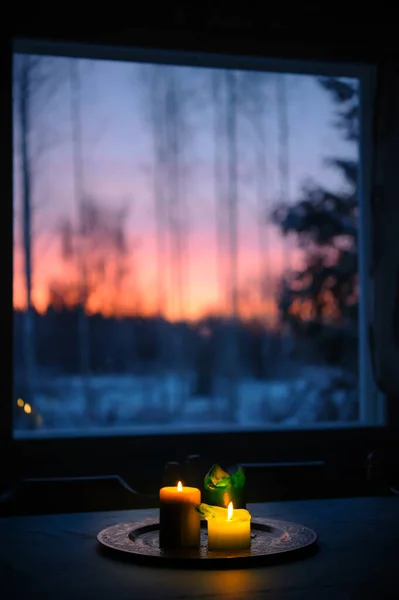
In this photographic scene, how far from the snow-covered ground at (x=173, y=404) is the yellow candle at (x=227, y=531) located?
60.3 inches

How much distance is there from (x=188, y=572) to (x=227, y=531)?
12 cm

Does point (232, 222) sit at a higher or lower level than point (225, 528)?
higher

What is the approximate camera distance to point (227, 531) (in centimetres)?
145

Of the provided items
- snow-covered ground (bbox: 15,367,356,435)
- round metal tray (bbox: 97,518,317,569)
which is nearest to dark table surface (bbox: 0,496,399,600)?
round metal tray (bbox: 97,518,317,569)

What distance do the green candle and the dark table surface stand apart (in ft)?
0.54

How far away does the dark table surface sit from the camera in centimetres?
123

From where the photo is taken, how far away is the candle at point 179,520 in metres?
1.49

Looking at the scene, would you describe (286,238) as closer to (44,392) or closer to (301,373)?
(301,373)

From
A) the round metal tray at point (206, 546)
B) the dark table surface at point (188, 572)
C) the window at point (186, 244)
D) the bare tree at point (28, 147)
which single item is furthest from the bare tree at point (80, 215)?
the round metal tray at point (206, 546)

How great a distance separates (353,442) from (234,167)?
1125 millimetres

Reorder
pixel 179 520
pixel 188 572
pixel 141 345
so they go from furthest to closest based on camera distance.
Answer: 1. pixel 141 345
2. pixel 179 520
3. pixel 188 572

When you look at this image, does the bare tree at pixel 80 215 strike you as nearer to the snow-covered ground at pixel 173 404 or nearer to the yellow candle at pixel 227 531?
the snow-covered ground at pixel 173 404

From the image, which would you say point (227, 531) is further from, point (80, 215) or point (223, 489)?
point (80, 215)

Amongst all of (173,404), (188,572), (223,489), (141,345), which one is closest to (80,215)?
(141,345)
